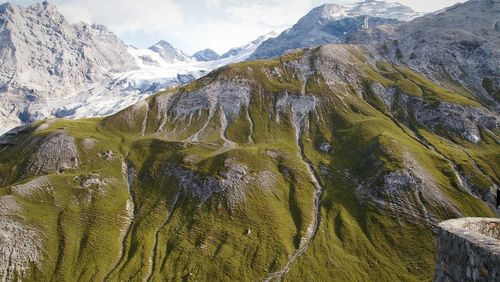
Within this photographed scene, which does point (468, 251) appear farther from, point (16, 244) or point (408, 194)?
point (16, 244)

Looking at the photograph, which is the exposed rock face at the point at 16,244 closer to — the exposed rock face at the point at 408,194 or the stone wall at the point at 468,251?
the exposed rock face at the point at 408,194

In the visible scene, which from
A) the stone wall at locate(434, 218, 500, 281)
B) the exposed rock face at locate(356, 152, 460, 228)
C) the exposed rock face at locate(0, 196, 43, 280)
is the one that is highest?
the stone wall at locate(434, 218, 500, 281)

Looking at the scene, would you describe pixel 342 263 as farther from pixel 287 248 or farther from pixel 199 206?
pixel 199 206

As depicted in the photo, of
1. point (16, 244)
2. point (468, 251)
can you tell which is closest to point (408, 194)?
point (16, 244)

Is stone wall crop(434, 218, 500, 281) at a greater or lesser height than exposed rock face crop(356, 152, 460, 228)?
greater

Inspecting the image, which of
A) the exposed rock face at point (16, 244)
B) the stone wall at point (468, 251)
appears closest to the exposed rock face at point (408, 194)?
the exposed rock face at point (16, 244)

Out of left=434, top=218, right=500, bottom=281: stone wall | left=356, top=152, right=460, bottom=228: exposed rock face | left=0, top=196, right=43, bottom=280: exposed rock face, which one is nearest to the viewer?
left=434, top=218, right=500, bottom=281: stone wall

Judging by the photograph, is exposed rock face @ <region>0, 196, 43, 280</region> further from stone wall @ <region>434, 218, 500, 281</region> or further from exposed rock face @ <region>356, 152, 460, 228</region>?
stone wall @ <region>434, 218, 500, 281</region>

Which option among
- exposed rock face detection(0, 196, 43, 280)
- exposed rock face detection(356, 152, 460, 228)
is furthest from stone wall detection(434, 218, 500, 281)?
exposed rock face detection(0, 196, 43, 280)

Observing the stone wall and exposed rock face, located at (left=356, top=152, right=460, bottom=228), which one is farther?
exposed rock face, located at (left=356, top=152, right=460, bottom=228)
